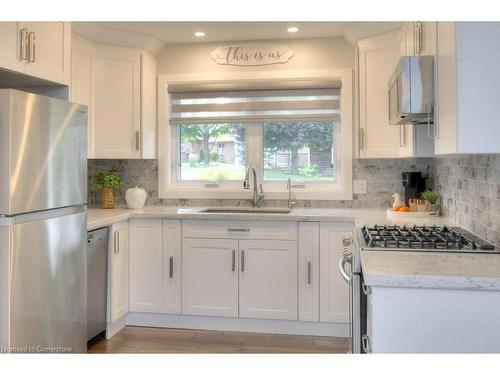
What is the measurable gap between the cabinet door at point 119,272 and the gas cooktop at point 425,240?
1.75m

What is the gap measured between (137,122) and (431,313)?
2.85 m

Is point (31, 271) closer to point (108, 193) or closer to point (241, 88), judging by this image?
point (108, 193)

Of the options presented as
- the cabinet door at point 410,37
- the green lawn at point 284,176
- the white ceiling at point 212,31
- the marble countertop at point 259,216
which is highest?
the white ceiling at point 212,31

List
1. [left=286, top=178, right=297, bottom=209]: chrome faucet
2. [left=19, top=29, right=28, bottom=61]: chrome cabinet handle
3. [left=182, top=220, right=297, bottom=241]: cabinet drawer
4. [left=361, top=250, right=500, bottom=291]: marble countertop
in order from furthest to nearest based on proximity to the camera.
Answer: [left=286, top=178, right=297, bottom=209]: chrome faucet → [left=182, top=220, right=297, bottom=241]: cabinet drawer → [left=19, top=29, right=28, bottom=61]: chrome cabinet handle → [left=361, top=250, right=500, bottom=291]: marble countertop

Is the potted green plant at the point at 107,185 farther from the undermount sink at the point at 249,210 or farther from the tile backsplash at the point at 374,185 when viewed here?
the undermount sink at the point at 249,210

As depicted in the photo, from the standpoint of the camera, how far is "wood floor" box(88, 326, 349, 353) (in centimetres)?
302

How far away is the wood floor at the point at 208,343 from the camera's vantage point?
3.02 meters

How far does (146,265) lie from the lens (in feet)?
11.2

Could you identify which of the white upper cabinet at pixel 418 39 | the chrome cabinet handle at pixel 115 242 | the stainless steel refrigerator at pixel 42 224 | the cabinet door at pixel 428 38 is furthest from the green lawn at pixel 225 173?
the cabinet door at pixel 428 38

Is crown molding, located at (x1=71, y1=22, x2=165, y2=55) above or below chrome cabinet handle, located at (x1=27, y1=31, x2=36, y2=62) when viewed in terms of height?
above

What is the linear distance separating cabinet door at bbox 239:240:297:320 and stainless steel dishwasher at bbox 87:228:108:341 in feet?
3.09

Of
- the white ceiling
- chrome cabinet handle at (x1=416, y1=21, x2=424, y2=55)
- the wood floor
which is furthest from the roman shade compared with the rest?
the wood floor

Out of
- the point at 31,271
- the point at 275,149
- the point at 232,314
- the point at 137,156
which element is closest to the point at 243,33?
the point at 275,149

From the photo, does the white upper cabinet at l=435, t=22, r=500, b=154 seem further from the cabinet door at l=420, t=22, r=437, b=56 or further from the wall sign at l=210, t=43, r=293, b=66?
the wall sign at l=210, t=43, r=293, b=66
